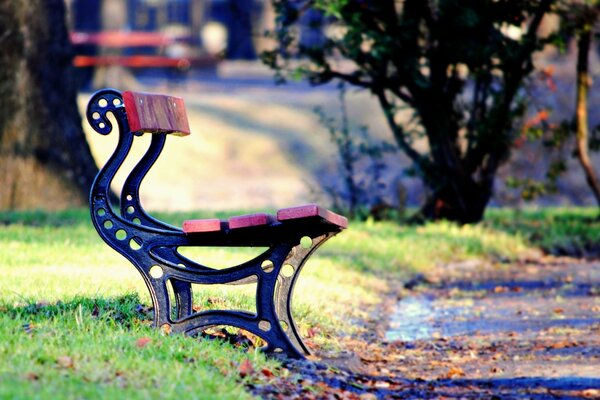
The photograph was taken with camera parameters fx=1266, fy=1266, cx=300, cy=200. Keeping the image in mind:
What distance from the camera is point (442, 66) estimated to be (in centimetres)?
1498

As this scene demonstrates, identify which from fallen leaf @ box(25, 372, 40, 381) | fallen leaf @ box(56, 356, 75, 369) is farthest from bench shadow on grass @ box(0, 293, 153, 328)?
fallen leaf @ box(25, 372, 40, 381)

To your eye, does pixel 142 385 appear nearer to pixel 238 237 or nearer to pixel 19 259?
pixel 238 237

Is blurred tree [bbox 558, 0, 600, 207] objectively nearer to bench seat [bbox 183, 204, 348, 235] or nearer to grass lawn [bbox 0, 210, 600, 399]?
grass lawn [bbox 0, 210, 600, 399]

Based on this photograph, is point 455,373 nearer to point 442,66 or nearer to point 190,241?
point 190,241

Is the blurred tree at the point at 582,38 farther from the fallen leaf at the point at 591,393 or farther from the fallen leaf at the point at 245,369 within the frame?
the fallen leaf at the point at 245,369

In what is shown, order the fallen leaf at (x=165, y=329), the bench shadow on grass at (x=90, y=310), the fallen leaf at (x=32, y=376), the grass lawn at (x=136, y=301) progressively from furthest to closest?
the bench shadow on grass at (x=90, y=310), the fallen leaf at (x=165, y=329), the grass lawn at (x=136, y=301), the fallen leaf at (x=32, y=376)

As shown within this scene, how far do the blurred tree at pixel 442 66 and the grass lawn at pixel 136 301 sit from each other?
0.70 meters

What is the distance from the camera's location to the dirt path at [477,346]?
666 centimetres

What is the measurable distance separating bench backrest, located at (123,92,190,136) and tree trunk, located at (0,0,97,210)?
8.38 metres

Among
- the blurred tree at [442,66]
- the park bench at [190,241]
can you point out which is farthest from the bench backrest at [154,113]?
the blurred tree at [442,66]

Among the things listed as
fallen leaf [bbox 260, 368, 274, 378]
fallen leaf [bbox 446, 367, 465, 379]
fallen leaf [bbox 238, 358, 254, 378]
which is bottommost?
fallen leaf [bbox 446, 367, 465, 379]

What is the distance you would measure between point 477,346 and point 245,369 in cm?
273

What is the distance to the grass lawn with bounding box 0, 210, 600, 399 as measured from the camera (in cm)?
571

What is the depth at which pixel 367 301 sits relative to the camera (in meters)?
10.5
